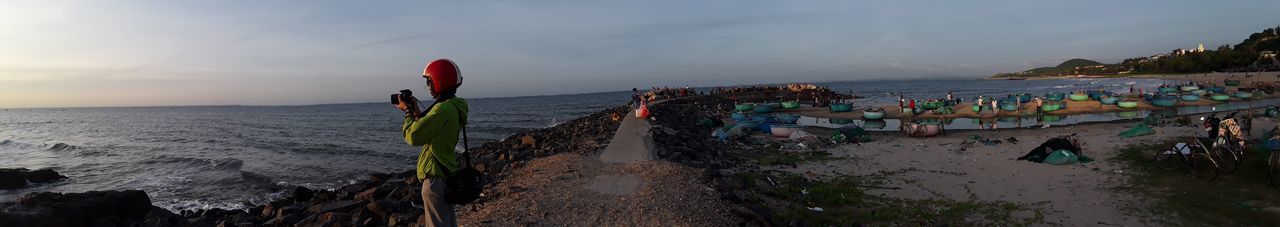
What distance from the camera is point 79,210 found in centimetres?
1139

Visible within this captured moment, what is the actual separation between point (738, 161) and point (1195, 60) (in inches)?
4963

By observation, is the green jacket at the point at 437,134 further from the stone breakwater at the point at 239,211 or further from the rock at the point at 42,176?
the rock at the point at 42,176

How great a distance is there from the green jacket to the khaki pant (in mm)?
72

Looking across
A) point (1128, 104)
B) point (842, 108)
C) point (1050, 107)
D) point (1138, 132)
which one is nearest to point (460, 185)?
point (1138, 132)

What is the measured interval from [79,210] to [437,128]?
1179cm

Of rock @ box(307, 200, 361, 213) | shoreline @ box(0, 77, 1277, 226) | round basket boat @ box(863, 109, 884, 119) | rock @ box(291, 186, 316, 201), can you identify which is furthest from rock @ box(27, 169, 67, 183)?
round basket boat @ box(863, 109, 884, 119)

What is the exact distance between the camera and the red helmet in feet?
14.5

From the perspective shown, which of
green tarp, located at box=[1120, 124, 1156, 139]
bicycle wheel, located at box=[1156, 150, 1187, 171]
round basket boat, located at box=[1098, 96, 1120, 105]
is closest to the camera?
bicycle wheel, located at box=[1156, 150, 1187, 171]

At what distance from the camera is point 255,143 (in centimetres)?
3472

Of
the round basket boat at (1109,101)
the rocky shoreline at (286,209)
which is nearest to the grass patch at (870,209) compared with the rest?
the rocky shoreline at (286,209)

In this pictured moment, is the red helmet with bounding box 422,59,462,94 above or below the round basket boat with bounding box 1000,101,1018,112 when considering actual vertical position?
above

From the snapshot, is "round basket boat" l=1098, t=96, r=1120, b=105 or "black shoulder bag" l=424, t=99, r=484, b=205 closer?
"black shoulder bag" l=424, t=99, r=484, b=205

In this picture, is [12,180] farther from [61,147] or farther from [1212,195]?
[1212,195]

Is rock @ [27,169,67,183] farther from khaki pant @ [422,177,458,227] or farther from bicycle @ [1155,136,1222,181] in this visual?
bicycle @ [1155,136,1222,181]
